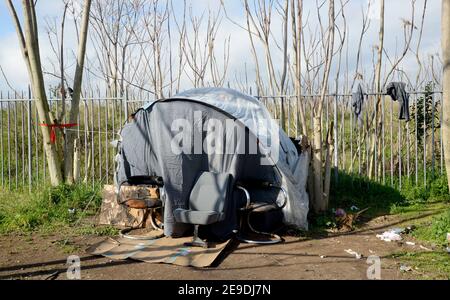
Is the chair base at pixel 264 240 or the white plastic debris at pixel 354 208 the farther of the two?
the white plastic debris at pixel 354 208

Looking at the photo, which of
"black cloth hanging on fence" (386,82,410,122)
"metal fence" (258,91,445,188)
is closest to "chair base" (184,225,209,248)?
"metal fence" (258,91,445,188)

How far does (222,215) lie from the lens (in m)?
5.59

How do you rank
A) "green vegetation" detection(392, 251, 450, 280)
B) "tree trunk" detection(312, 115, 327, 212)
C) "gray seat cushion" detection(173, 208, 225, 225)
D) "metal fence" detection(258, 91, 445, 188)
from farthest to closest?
"metal fence" detection(258, 91, 445, 188)
"tree trunk" detection(312, 115, 327, 212)
"gray seat cushion" detection(173, 208, 225, 225)
"green vegetation" detection(392, 251, 450, 280)

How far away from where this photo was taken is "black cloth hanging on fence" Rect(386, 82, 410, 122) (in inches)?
322

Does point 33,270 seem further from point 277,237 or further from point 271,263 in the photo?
point 277,237

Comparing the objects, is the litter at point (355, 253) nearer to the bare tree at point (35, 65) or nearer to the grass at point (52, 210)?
the grass at point (52, 210)

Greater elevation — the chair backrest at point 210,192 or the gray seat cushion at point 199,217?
the chair backrest at point 210,192

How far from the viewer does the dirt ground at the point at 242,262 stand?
455 centimetres

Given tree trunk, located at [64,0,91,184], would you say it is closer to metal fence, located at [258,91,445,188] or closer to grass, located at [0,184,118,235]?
grass, located at [0,184,118,235]

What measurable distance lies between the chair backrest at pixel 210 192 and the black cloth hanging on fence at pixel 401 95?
13.3ft

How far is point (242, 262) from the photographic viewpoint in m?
5.00

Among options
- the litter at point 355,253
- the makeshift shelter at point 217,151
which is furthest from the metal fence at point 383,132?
the litter at point 355,253

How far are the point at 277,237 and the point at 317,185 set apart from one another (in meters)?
1.56

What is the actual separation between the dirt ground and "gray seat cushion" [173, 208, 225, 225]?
0.45 metres
